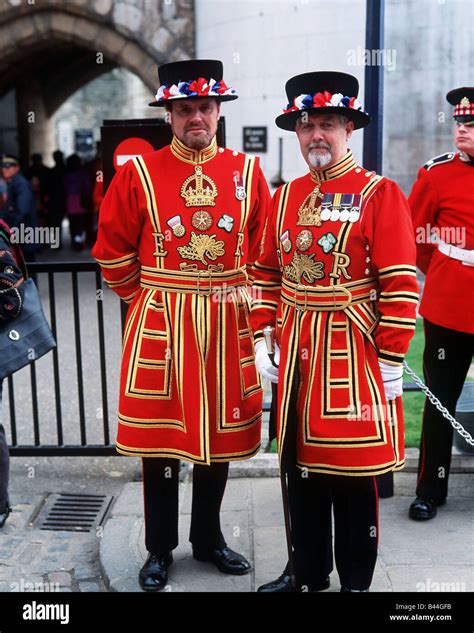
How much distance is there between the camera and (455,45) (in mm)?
10055

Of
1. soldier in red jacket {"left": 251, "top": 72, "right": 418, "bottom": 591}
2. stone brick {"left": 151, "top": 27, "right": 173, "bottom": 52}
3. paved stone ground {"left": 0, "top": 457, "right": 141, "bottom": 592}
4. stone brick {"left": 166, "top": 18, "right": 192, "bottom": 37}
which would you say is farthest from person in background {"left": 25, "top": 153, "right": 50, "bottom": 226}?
soldier in red jacket {"left": 251, "top": 72, "right": 418, "bottom": 591}

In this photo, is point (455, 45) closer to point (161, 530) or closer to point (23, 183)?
point (23, 183)

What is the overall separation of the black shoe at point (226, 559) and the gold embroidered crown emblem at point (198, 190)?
148 cm

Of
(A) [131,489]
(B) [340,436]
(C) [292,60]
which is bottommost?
(A) [131,489]

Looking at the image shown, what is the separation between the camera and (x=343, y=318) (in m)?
3.22

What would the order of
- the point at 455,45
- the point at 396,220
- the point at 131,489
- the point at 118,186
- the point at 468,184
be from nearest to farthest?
1. the point at 396,220
2. the point at 118,186
3. the point at 468,184
4. the point at 131,489
5. the point at 455,45

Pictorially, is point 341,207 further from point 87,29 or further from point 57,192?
point 57,192

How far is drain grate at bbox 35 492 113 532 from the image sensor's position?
4.46 meters

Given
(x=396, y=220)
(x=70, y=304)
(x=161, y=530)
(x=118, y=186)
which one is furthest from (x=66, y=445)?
(x=70, y=304)

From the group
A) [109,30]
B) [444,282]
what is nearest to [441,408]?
[444,282]

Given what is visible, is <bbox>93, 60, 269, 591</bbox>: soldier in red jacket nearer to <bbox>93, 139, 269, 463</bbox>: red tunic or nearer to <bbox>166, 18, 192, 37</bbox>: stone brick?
<bbox>93, 139, 269, 463</bbox>: red tunic

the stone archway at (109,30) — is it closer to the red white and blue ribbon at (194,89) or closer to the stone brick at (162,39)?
the stone brick at (162,39)

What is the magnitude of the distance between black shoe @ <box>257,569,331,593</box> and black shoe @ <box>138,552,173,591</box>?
412 mm
